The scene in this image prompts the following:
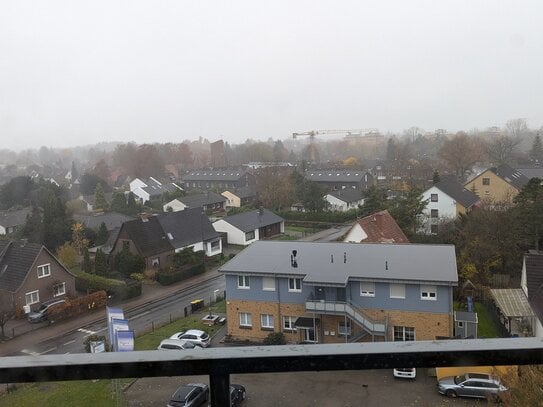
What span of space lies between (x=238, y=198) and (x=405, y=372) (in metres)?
21.6

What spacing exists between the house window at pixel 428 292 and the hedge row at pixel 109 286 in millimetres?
5799

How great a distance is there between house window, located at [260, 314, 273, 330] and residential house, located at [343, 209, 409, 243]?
387cm

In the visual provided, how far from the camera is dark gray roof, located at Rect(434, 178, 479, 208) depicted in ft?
47.9

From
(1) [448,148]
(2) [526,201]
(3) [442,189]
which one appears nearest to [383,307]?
(2) [526,201]

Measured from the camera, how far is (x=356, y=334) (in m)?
6.99

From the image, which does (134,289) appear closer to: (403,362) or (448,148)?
(403,362)

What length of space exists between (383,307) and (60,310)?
17.8 feet

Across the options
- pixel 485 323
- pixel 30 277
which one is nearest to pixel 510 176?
pixel 485 323

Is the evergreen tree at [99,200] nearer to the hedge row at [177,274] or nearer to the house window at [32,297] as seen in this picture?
the hedge row at [177,274]

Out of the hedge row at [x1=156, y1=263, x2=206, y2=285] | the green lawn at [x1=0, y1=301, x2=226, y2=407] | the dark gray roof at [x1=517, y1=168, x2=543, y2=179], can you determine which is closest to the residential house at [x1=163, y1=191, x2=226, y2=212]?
the hedge row at [x1=156, y1=263, x2=206, y2=285]

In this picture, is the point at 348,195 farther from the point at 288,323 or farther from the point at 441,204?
the point at 288,323

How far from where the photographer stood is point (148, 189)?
80.3 feet

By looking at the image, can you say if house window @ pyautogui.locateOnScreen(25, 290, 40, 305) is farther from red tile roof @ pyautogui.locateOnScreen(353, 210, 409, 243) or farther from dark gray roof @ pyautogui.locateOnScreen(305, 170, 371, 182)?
dark gray roof @ pyautogui.locateOnScreen(305, 170, 371, 182)

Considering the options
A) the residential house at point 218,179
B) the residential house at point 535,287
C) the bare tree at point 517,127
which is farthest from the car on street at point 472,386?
the bare tree at point 517,127
